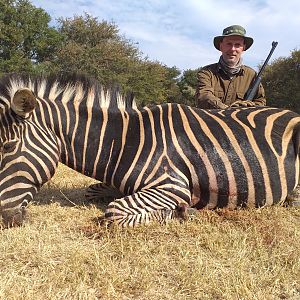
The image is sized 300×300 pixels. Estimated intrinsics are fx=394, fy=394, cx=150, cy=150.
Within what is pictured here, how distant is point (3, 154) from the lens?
309cm

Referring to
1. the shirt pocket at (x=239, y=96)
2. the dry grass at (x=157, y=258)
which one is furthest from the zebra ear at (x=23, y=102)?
the shirt pocket at (x=239, y=96)

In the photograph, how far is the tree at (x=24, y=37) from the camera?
2448 centimetres

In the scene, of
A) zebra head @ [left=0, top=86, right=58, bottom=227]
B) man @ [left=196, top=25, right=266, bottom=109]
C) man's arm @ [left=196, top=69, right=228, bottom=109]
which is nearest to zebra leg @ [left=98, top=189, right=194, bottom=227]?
zebra head @ [left=0, top=86, right=58, bottom=227]

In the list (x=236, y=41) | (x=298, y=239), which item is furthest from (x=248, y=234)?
(x=236, y=41)

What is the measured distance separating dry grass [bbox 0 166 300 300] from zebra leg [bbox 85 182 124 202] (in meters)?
0.65

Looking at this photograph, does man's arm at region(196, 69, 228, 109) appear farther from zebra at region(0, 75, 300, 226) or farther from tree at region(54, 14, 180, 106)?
tree at region(54, 14, 180, 106)

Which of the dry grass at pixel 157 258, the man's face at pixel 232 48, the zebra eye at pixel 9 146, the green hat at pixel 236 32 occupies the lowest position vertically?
the dry grass at pixel 157 258

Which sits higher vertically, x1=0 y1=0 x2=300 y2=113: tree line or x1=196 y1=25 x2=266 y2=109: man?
x1=0 y1=0 x2=300 y2=113: tree line

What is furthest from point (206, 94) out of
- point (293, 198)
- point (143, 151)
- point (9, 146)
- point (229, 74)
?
point (9, 146)

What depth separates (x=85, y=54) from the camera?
26453mm

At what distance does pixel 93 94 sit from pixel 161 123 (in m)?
0.71

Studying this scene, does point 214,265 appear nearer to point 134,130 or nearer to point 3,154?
point 134,130

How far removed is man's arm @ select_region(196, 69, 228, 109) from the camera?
479 cm

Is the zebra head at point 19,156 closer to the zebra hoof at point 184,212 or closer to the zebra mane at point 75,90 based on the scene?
the zebra mane at point 75,90
